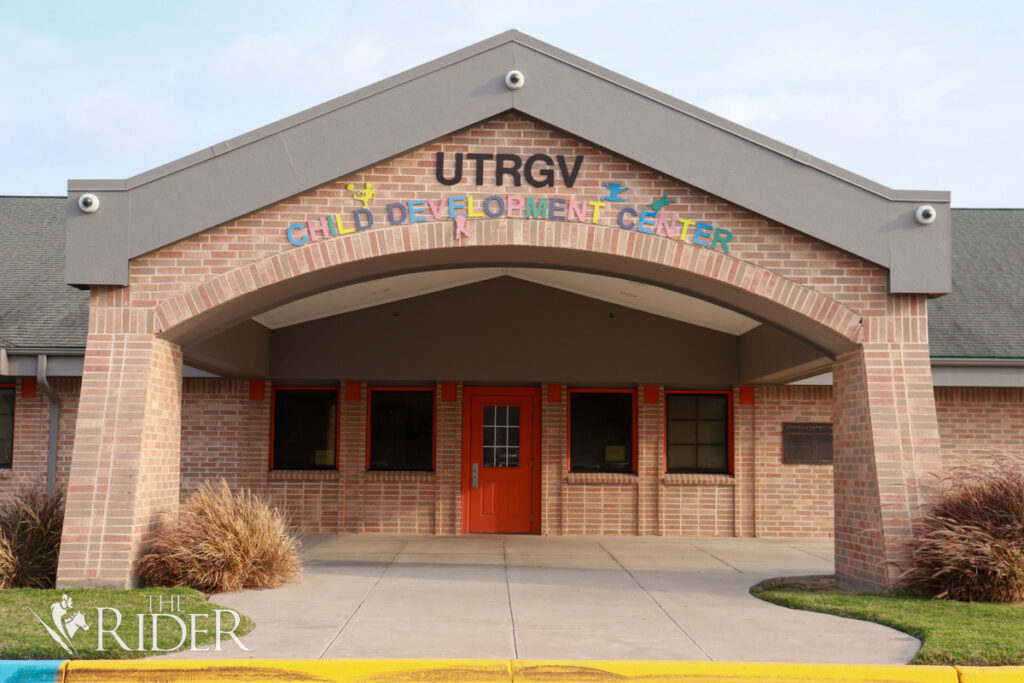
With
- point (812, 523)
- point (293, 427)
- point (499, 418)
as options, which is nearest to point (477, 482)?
point (499, 418)

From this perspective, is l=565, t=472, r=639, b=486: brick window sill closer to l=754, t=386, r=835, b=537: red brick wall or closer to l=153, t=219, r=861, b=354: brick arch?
l=754, t=386, r=835, b=537: red brick wall

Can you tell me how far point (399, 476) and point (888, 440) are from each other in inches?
349

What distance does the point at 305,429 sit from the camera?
17.2 m

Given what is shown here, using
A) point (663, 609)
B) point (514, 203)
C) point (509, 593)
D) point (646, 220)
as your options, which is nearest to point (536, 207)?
point (514, 203)

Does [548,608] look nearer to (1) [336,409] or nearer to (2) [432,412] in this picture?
(2) [432,412]

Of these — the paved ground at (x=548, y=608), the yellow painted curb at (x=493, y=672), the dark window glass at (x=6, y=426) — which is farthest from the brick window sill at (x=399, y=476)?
the yellow painted curb at (x=493, y=672)

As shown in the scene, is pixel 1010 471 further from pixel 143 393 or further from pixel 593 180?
pixel 143 393

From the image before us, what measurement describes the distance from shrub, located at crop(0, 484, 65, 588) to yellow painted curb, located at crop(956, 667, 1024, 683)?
28.8 feet

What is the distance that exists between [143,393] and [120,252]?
1551 millimetres

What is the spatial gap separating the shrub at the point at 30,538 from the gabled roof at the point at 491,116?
253 centimetres

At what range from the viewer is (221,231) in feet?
35.4

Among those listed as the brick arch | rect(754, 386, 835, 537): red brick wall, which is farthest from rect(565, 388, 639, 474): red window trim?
the brick arch

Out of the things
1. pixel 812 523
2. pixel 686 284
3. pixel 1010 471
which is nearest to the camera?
pixel 1010 471

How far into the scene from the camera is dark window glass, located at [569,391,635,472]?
56.4ft
